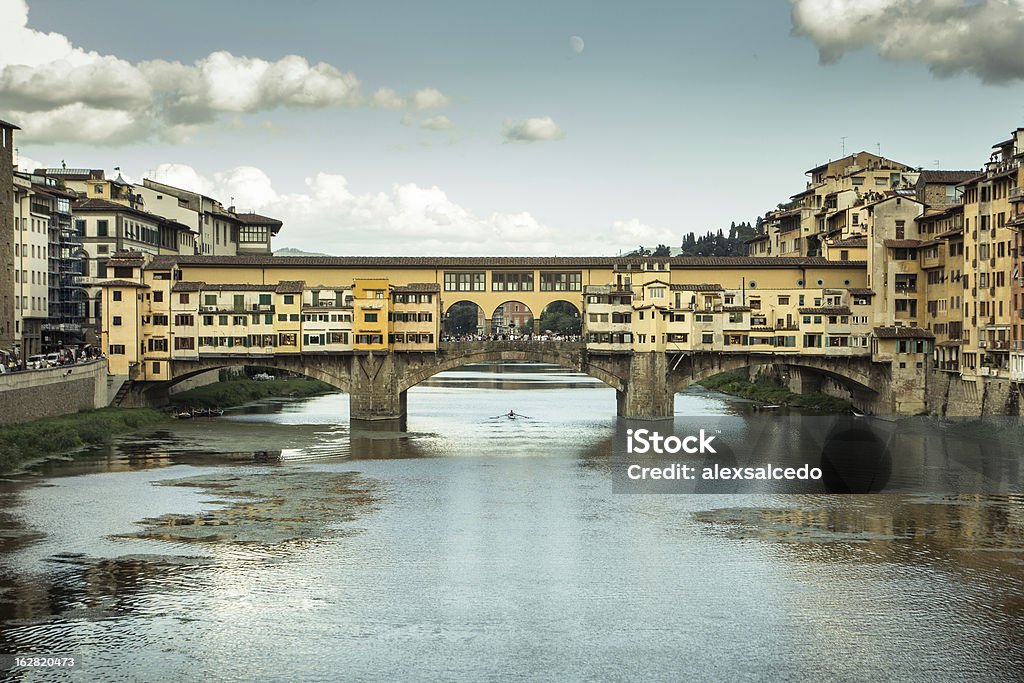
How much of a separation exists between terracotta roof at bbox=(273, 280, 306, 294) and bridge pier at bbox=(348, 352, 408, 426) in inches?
164

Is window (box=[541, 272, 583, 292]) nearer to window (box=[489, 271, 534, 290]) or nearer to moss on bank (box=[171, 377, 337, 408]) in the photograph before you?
window (box=[489, 271, 534, 290])

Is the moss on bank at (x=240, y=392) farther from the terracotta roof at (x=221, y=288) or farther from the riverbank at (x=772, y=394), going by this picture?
the riverbank at (x=772, y=394)

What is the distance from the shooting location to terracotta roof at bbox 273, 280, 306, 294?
58.8 meters

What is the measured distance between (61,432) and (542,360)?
73.3 ft

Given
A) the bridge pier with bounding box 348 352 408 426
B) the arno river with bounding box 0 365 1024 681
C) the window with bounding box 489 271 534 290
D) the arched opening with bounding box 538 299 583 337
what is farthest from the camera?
the arched opening with bounding box 538 299 583 337

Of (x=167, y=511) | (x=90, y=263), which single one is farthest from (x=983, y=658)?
(x=90, y=263)

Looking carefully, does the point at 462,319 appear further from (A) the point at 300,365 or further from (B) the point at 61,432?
(B) the point at 61,432

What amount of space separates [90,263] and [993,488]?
49.9 meters

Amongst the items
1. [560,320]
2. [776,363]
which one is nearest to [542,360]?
[776,363]

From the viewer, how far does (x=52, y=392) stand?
161ft

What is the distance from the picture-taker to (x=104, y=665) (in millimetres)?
22016

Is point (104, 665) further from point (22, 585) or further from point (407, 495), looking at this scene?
point (407, 495)

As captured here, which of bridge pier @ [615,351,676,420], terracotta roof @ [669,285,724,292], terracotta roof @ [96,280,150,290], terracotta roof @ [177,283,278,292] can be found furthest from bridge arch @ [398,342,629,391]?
terracotta roof @ [96,280,150,290]

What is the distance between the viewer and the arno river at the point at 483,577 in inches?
894
